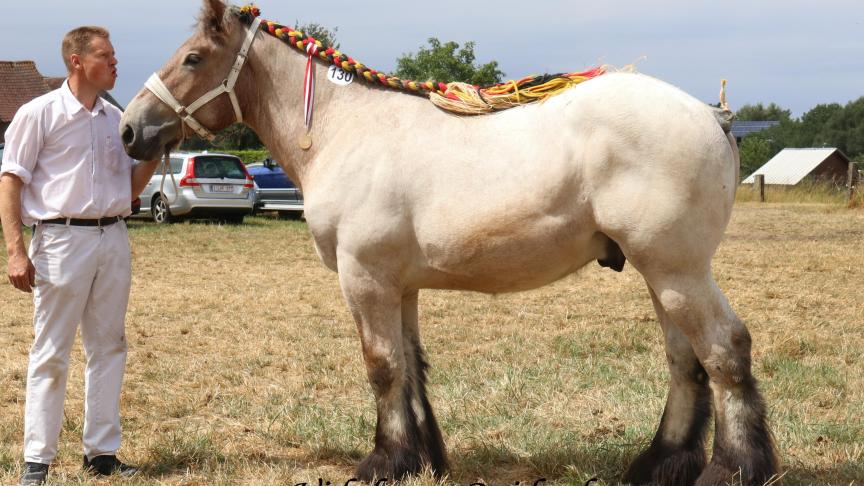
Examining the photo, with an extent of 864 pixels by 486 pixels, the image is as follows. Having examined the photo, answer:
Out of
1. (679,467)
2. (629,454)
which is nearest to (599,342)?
(629,454)

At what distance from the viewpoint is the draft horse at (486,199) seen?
133 inches

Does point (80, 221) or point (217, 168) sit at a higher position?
point (80, 221)

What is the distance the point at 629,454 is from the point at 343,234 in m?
1.81

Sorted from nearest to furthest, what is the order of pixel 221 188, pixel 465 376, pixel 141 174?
pixel 141 174, pixel 465 376, pixel 221 188

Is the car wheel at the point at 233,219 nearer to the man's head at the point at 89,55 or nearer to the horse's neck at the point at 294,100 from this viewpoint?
the man's head at the point at 89,55

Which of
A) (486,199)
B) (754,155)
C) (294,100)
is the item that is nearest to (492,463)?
(486,199)

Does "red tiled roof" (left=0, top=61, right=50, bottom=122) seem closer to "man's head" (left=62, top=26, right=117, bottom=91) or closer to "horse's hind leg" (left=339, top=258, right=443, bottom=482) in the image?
"man's head" (left=62, top=26, right=117, bottom=91)

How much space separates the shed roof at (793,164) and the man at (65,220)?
4637 cm

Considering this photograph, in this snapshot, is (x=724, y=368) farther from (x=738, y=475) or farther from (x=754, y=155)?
(x=754, y=155)

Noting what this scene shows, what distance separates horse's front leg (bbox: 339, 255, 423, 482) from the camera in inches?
148

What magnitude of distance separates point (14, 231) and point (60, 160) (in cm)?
38

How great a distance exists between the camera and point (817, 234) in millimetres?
15094

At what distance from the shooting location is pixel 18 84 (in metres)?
32.1

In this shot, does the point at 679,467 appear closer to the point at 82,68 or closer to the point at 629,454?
the point at 629,454
